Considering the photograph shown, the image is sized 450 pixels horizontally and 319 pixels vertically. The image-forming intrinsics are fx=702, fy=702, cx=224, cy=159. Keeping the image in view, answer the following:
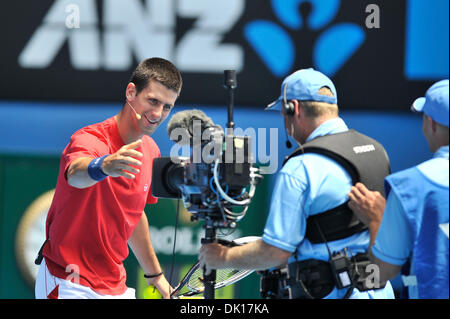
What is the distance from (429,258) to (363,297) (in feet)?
1.74

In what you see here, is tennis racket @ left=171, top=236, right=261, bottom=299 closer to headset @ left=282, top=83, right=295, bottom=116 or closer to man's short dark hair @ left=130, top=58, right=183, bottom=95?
headset @ left=282, top=83, right=295, bottom=116

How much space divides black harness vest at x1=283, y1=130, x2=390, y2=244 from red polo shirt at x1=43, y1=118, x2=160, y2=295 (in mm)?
1056

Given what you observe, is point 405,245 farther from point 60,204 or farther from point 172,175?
point 60,204

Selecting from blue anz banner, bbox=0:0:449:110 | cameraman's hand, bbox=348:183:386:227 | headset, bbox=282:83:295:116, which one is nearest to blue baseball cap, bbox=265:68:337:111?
headset, bbox=282:83:295:116

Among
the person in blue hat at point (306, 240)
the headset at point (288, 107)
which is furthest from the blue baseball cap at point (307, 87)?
the person in blue hat at point (306, 240)

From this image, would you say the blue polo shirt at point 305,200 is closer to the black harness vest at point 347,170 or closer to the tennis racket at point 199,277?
the black harness vest at point 347,170

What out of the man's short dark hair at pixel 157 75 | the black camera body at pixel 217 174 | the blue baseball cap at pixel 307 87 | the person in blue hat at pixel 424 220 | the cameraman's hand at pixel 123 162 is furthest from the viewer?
the man's short dark hair at pixel 157 75

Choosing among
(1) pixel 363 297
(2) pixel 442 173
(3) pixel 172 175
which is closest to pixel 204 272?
(3) pixel 172 175

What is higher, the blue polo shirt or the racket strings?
the blue polo shirt

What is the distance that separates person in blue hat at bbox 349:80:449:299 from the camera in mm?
2557

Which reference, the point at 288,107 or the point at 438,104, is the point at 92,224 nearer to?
the point at 288,107

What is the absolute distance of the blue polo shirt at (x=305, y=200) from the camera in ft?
9.59

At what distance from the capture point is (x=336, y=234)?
2.95 m

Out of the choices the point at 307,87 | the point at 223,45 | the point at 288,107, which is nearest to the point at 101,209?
the point at 288,107
